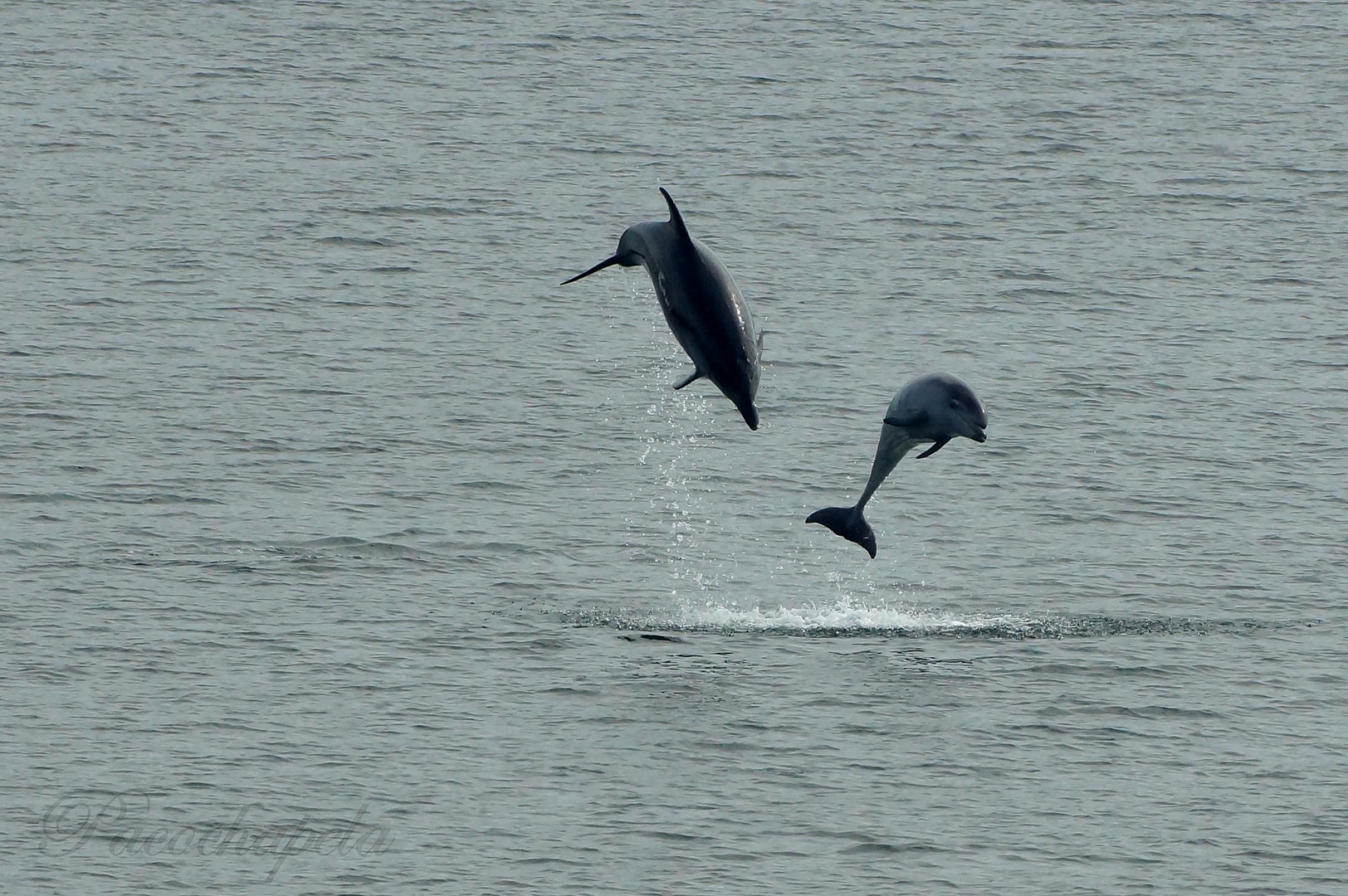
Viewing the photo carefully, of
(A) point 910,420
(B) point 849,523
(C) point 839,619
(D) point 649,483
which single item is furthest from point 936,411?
(D) point 649,483

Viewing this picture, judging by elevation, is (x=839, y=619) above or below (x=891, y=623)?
below

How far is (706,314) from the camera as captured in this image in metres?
26.3

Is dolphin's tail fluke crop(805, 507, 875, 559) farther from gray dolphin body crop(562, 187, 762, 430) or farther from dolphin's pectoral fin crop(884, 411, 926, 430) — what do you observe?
gray dolphin body crop(562, 187, 762, 430)

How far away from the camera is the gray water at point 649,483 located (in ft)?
103

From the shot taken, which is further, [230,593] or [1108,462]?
[1108,462]

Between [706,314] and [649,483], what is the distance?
24.1 m

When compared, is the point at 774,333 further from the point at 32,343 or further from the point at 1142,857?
the point at 1142,857

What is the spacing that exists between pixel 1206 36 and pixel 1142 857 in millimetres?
84564

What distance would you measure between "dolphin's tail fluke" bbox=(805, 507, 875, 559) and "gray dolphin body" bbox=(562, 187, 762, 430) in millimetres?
5786

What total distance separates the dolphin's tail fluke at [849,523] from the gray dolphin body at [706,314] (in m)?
5.79

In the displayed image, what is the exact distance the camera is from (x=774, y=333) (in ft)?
207

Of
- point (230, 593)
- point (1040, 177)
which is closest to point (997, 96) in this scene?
point (1040, 177)

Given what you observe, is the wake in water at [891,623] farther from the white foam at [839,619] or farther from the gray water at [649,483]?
the gray water at [649,483]

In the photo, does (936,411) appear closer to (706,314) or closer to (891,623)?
Answer: (706,314)
